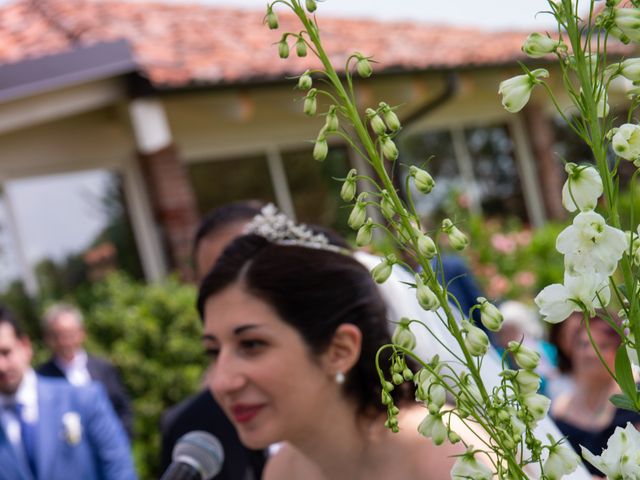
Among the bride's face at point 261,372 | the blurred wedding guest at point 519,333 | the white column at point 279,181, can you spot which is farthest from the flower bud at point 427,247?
the white column at point 279,181

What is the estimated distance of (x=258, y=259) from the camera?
2.57 m

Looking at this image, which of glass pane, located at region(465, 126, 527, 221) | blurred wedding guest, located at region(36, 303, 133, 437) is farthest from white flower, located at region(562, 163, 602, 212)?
glass pane, located at region(465, 126, 527, 221)

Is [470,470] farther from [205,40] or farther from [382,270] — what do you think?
[205,40]

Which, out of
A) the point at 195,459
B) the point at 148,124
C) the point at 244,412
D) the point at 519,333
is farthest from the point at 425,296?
the point at 148,124

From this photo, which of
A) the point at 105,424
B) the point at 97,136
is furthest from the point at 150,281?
the point at 105,424

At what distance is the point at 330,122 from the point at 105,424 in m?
4.75

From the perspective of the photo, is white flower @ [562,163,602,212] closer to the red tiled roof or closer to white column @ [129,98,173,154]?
the red tiled roof

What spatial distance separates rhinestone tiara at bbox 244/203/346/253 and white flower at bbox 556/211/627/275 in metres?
1.68

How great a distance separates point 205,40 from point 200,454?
8445 mm

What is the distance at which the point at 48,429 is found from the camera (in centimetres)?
518

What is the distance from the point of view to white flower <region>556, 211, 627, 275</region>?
2.96ft

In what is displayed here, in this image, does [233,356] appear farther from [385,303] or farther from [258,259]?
[385,303]

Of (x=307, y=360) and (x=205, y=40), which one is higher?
(x=205, y=40)

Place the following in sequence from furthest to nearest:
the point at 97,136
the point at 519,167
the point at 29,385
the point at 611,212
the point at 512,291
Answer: the point at 519,167
the point at 512,291
the point at 97,136
the point at 29,385
the point at 611,212
